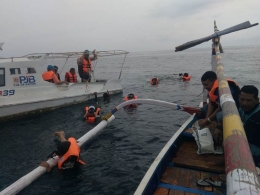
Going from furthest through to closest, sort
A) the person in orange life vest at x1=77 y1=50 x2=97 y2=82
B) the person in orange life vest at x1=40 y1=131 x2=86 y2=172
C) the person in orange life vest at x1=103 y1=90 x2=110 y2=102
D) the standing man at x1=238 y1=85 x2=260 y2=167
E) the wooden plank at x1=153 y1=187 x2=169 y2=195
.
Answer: the person in orange life vest at x1=103 y1=90 x2=110 y2=102, the person in orange life vest at x1=77 y1=50 x2=97 y2=82, the person in orange life vest at x1=40 y1=131 x2=86 y2=172, the wooden plank at x1=153 y1=187 x2=169 y2=195, the standing man at x1=238 y1=85 x2=260 y2=167

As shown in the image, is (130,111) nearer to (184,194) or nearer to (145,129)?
(145,129)

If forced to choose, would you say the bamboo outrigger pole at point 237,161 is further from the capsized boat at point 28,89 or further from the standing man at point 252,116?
the capsized boat at point 28,89

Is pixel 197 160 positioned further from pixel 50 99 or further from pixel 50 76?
pixel 50 76

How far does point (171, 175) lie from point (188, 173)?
38cm

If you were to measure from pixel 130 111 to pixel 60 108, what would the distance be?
504 cm

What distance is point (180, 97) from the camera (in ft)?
63.7

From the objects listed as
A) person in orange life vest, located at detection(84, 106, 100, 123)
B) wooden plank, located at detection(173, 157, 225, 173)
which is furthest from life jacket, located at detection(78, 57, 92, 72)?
wooden plank, located at detection(173, 157, 225, 173)

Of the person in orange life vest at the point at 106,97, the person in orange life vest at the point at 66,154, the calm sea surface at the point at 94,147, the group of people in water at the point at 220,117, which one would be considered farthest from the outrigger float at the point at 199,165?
the person in orange life vest at the point at 106,97

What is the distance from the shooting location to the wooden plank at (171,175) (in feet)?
15.3

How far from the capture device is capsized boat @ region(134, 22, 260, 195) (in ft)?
4.87

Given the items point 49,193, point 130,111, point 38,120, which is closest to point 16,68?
point 38,120

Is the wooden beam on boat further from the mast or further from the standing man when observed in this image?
the standing man

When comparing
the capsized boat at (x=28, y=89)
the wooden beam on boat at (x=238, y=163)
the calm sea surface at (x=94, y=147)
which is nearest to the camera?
the wooden beam on boat at (x=238, y=163)

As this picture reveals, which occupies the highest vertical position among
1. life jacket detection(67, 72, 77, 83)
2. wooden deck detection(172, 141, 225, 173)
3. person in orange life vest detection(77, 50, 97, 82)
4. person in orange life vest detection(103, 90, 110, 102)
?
person in orange life vest detection(77, 50, 97, 82)
